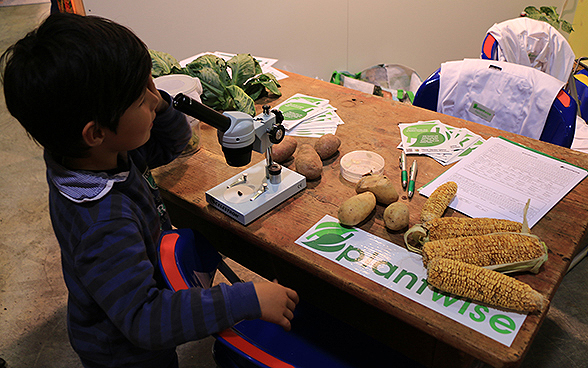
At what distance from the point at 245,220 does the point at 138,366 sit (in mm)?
476

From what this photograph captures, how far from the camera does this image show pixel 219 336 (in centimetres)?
76

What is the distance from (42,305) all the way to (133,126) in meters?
1.76

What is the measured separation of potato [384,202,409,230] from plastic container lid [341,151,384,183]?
0.71 feet

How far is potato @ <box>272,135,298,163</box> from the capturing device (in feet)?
4.31

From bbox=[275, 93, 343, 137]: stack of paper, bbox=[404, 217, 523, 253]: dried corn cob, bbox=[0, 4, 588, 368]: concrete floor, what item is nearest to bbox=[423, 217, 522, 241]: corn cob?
bbox=[404, 217, 523, 253]: dried corn cob

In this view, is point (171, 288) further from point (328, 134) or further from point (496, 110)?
point (496, 110)

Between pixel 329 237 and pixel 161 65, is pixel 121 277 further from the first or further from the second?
pixel 161 65

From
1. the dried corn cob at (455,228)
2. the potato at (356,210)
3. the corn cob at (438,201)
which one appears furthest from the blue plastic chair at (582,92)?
the potato at (356,210)

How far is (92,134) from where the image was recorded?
0.83 m

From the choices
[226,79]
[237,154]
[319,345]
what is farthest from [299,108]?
[319,345]

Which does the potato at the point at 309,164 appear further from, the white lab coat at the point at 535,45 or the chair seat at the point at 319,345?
the white lab coat at the point at 535,45

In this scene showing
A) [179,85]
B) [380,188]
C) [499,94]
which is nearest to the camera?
[380,188]

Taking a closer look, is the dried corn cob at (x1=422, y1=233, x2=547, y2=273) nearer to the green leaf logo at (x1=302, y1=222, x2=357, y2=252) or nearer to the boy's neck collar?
the green leaf logo at (x1=302, y1=222, x2=357, y2=252)

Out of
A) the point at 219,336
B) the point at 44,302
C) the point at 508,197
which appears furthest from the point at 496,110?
the point at 44,302
